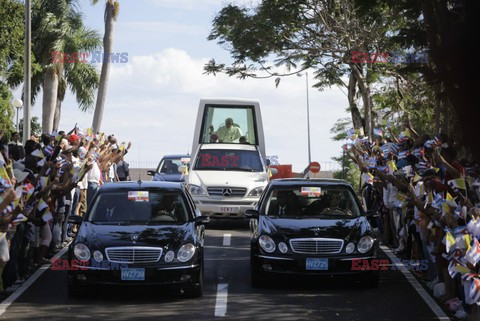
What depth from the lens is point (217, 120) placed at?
2773 centimetres

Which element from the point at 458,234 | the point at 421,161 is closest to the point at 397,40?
the point at 421,161

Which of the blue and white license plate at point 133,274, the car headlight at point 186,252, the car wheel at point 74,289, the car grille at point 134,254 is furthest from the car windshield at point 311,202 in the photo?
the car wheel at point 74,289

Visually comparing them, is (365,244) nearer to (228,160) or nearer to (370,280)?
(370,280)

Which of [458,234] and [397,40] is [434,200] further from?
[397,40]

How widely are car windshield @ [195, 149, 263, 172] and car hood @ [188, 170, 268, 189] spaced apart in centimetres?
33

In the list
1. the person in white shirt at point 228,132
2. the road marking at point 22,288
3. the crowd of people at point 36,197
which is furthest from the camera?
the person in white shirt at point 228,132

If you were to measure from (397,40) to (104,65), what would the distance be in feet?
90.4

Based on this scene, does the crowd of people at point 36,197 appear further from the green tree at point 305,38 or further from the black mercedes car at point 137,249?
the green tree at point 305,38

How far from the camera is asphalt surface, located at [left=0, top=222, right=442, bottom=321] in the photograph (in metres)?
12.4

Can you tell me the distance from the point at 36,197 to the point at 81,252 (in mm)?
1592

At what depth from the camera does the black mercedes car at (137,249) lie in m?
13.3

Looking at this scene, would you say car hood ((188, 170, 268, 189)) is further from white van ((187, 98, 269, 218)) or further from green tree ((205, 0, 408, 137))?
green tree ((205, 0, 408, 137))

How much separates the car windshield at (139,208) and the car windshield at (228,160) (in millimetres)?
10078

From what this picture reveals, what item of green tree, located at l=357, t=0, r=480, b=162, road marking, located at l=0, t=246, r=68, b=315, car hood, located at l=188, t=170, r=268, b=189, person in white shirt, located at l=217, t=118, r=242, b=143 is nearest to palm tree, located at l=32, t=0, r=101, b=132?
person in white shirt, located at l=217, t=118, r=242, b=143
